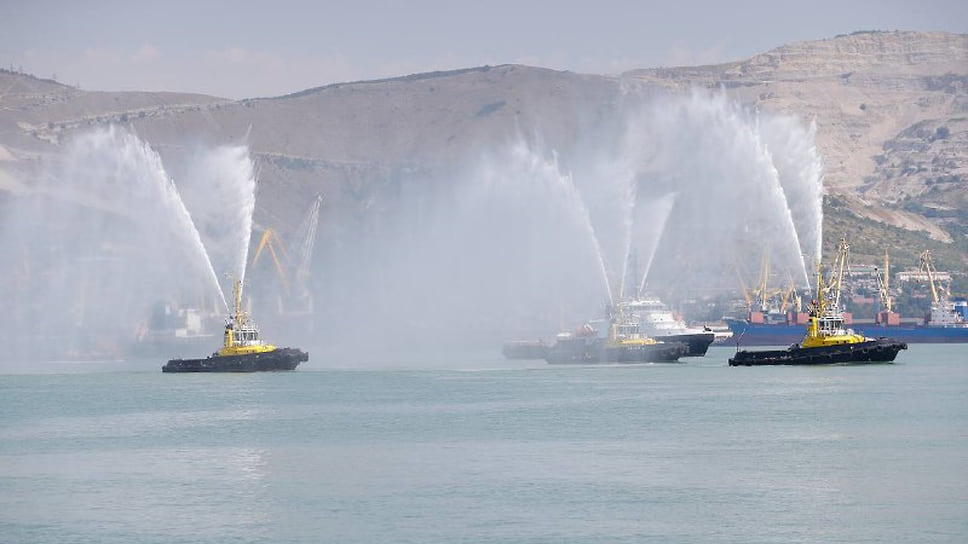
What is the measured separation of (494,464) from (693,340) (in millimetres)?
87310

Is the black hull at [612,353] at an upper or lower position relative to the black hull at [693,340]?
lower

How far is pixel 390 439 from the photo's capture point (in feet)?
208

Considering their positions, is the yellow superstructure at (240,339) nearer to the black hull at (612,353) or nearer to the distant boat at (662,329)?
the black hull at (612,353)

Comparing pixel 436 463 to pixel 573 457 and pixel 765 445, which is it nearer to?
pixel 573 457

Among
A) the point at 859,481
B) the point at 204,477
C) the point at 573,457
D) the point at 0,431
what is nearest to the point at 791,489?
the point at 859,481

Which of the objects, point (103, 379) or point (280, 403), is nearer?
point (280, 403)

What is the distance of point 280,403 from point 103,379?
113 feet

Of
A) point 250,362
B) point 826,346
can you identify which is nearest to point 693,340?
point 826,346

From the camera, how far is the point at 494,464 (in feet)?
179

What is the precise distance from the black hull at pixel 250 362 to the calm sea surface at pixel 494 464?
41.6 ft

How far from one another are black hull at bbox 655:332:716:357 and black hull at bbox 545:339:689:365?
13.3 feet

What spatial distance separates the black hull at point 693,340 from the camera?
454 ft

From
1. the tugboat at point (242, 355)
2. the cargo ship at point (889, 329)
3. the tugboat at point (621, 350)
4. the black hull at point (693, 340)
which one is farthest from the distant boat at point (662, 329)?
the cargo ship at point (889, 329)

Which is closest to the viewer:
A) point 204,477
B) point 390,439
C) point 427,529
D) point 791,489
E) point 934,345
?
point 427,529
